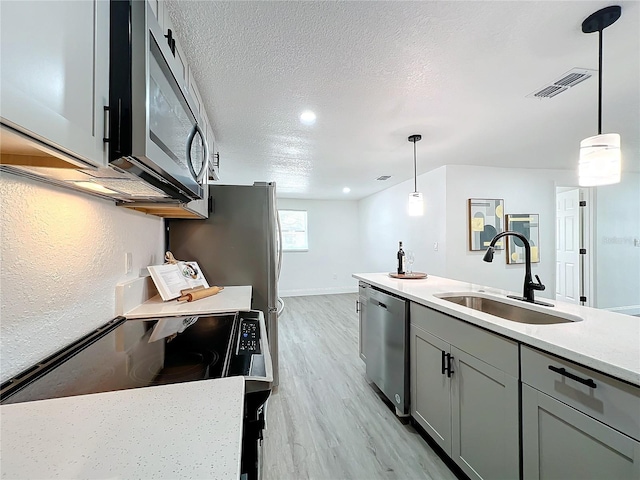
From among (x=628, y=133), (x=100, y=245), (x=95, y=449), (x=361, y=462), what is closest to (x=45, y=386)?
(x=95, y=449)

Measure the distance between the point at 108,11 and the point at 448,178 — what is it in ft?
13.0

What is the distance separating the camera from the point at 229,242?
2.36 metres

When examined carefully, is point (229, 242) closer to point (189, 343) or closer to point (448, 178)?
point (189, 343)

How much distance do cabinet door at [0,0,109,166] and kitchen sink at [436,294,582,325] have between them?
75.2 inches

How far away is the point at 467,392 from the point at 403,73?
6.02 ft

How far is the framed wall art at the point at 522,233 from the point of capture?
4.09 metres

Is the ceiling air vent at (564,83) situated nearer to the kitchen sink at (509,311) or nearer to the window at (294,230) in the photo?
the kitchen sink at (509,311)

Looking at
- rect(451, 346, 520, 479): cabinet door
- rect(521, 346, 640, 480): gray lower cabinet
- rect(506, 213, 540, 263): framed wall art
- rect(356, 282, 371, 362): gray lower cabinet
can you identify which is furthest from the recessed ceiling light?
rect(506, 213, 540, 263): framed wall art

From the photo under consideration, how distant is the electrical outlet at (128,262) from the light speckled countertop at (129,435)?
90cm

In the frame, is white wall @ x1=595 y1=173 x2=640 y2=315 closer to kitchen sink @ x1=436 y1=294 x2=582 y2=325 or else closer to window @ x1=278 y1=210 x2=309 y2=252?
kitchen sink @ x1=436 y1=294 x2=582 y2=325

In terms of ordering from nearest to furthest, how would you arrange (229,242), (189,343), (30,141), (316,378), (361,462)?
(30,141), (189,343), (361,462), (229,242), (316,378)

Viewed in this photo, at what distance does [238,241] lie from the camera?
2.37m

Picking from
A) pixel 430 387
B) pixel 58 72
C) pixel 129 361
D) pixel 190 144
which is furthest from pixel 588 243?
pixel 58 72

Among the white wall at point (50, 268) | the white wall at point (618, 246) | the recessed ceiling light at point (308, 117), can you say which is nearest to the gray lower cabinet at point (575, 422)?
the white wall at point (50, 268)
